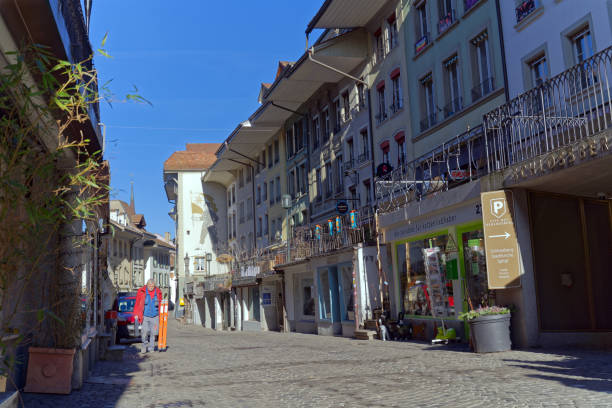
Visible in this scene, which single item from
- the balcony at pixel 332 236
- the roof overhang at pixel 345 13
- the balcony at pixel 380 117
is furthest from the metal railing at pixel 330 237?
the roof overhang at pixel 345 13

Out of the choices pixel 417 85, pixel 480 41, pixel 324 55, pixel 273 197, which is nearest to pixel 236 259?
pixel 273 197

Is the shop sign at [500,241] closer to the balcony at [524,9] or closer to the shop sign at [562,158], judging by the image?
the shop sign at [562,158]

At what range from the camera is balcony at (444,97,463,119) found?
71.6 feet

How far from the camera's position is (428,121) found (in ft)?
78.7

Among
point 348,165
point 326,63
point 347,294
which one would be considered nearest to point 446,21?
point 326,63

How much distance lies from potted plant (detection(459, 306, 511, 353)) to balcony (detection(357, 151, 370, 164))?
16467 millimetres

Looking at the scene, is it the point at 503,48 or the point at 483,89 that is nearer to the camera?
the point at 503,48

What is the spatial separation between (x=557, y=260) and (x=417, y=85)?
12085mm

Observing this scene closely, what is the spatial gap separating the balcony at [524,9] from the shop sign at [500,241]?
7.01 meters

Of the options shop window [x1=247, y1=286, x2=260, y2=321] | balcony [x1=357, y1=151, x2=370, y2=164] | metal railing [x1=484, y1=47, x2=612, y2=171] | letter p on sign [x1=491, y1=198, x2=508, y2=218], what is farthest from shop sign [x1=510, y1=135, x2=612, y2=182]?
shop window [x1=247, y1=286, x2=260, y2=321]

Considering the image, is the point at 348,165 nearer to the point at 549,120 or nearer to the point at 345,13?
the point at 345,13

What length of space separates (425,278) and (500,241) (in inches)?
233

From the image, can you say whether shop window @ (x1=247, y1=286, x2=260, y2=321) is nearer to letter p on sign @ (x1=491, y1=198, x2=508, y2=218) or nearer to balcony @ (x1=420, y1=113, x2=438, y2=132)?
balcony @ (x1=420, y1=113, x2=438, y2=132)

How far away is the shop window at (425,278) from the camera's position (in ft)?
59.5
